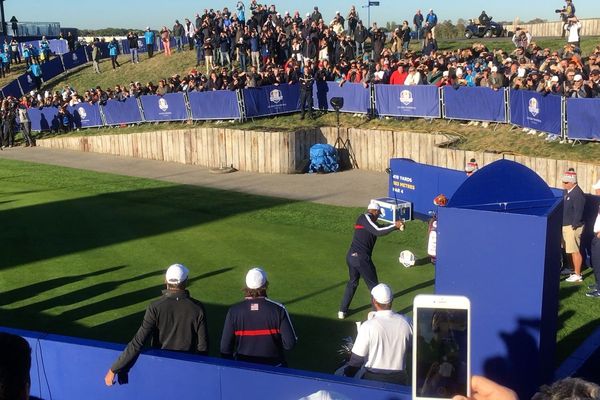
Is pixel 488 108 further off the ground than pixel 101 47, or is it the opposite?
pixel 101 47

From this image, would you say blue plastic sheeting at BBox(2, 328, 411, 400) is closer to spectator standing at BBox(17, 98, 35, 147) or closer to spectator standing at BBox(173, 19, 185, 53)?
spectator standing at BBox(17, 98, 35, 147)

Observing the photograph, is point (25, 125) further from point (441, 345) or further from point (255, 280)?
point (441, 345)

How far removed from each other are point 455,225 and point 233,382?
265cm

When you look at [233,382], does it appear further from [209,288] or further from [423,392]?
[209,288]

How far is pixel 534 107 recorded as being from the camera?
23156 mm

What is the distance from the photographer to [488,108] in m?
25.4

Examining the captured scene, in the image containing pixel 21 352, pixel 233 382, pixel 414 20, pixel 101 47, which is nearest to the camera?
pixel 21 352

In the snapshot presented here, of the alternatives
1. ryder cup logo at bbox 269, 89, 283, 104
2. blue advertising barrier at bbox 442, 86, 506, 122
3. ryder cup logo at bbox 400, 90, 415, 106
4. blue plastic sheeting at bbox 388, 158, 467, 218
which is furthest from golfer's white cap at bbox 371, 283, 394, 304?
ryder cup logo at bbox 269, 89, 283, 104

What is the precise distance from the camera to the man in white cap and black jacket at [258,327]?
315 inches

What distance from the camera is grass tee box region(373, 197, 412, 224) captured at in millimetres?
18859

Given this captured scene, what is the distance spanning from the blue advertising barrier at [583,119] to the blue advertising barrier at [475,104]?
3.42m

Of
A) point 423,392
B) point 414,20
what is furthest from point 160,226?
point 414,20

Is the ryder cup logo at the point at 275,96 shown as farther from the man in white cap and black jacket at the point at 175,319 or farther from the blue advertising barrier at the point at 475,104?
the man in white cap and black jacket at the point at 175,319

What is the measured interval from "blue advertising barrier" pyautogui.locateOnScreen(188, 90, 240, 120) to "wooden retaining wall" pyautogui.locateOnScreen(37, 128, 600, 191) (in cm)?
165
